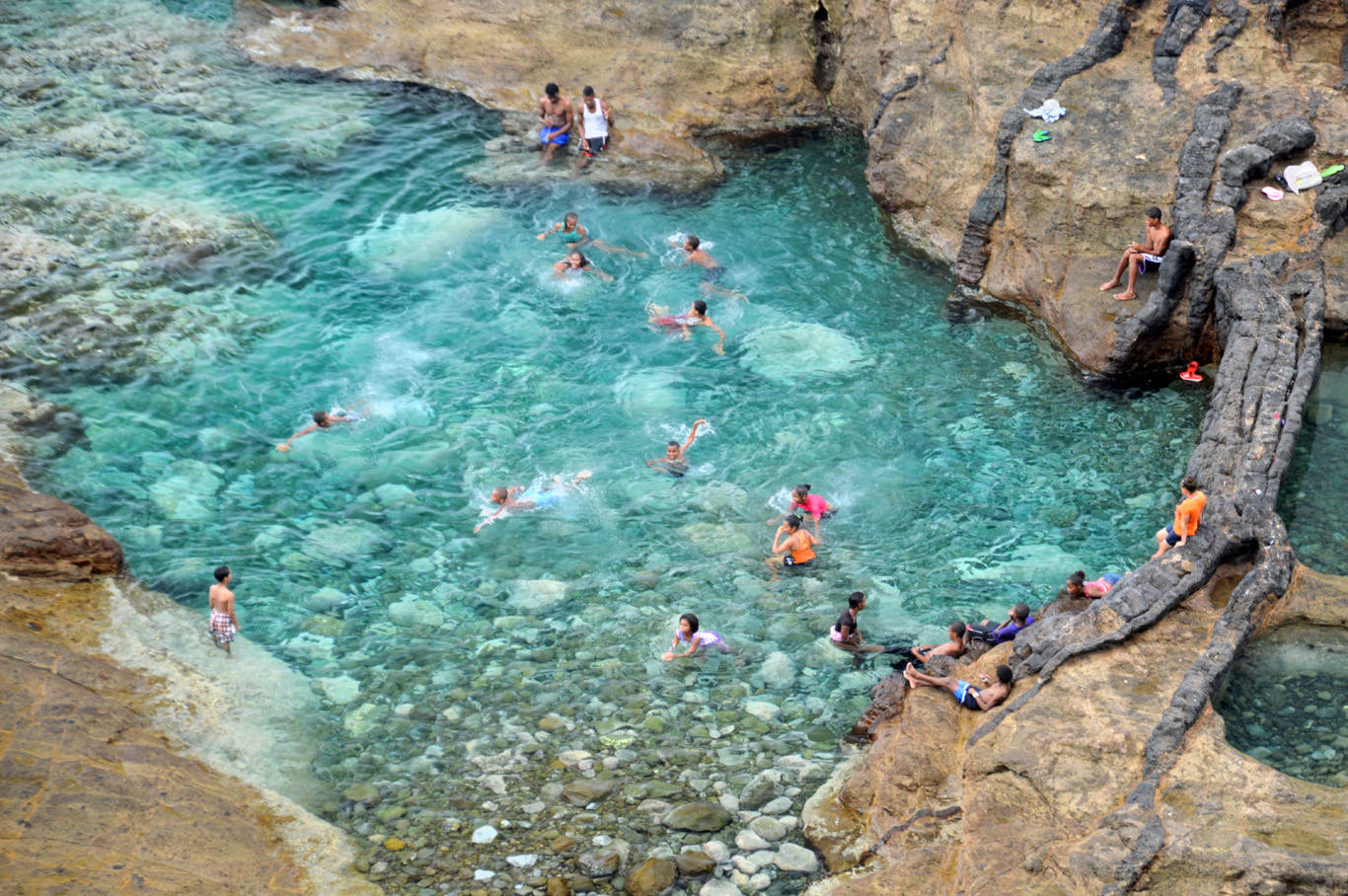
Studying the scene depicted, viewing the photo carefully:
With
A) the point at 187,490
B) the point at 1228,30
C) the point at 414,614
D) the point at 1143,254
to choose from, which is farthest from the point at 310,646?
the point at 1228,30

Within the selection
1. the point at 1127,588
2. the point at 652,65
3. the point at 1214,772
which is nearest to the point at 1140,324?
the point at 1127,588

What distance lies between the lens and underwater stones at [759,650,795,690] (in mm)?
11609

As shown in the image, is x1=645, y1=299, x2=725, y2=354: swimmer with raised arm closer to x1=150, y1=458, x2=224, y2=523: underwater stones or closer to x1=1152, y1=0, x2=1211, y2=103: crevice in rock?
x1=150, y1=458, x2=224, y2=523: underwater stones

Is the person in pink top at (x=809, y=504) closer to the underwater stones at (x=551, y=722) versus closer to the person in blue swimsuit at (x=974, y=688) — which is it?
the person in blue swimsuit at (x=974, y=688)

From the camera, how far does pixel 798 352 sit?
652 inches

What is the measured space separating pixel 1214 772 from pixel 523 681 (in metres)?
6.34

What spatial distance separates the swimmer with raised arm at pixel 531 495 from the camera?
13797mm

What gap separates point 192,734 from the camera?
33.4 feet

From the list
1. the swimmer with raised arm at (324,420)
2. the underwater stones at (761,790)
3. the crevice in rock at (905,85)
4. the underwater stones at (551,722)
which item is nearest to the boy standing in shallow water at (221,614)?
the underwater stones at (551,722)

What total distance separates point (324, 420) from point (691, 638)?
5959mm

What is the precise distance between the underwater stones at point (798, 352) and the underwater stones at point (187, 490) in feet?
24.2

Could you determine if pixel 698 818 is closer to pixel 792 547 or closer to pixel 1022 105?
pixel 792 547

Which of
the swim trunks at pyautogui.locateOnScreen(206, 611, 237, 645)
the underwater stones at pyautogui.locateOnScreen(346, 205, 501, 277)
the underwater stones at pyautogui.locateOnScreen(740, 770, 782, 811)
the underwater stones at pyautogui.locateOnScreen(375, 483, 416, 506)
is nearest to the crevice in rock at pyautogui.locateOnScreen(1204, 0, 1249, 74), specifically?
the underwater stones at pyautogui.locateOnScreen(346, 205, 501, 277)

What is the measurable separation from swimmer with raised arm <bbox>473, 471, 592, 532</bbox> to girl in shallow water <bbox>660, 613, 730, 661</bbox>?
288 cm
